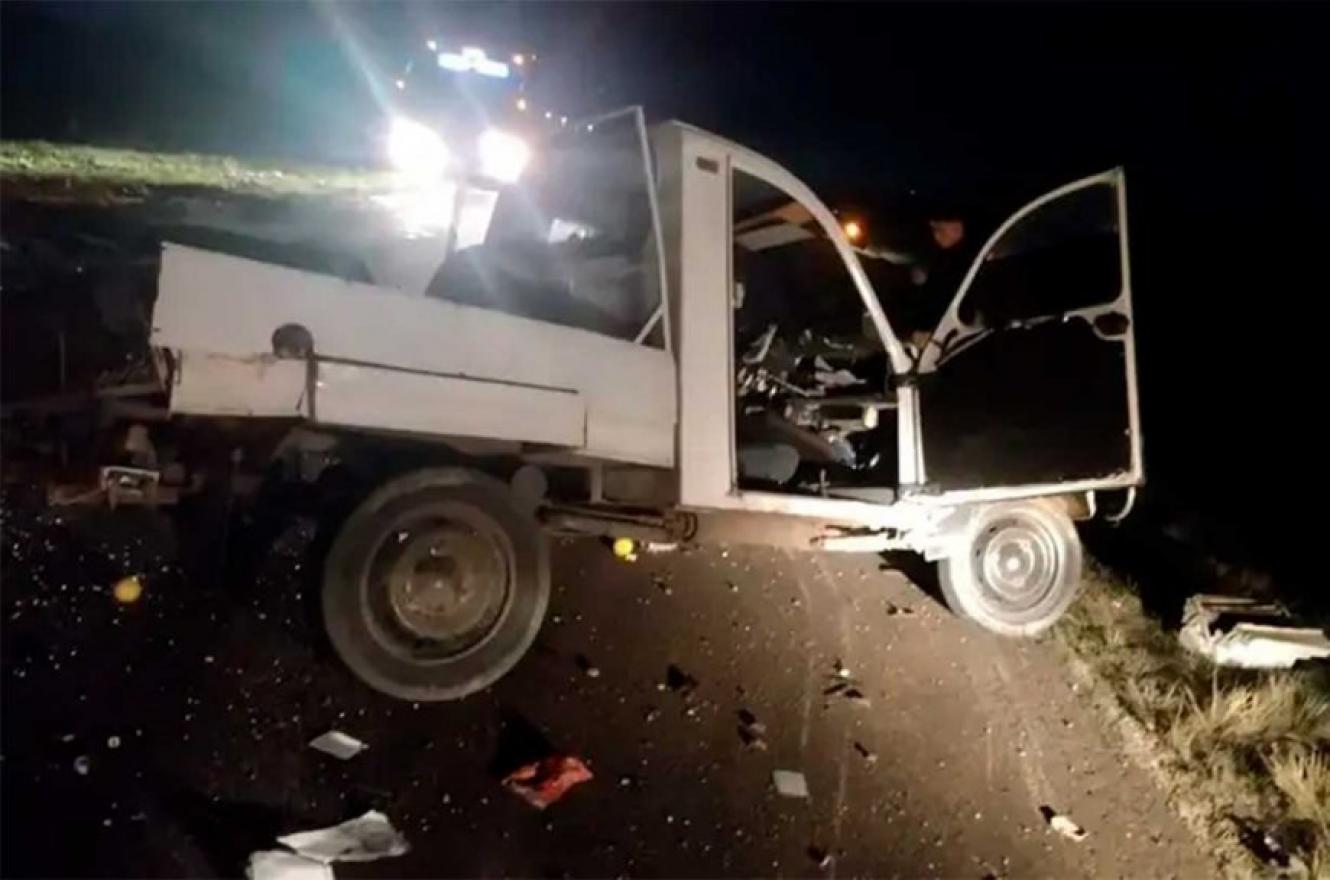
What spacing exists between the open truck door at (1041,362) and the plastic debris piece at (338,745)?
3059 millimetres

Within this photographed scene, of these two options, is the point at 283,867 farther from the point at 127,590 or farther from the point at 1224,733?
the point at 1224,733

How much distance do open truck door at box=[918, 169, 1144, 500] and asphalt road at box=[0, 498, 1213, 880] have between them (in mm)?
1048

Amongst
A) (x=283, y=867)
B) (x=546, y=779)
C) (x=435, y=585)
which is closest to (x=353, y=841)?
(x=283, y=867)

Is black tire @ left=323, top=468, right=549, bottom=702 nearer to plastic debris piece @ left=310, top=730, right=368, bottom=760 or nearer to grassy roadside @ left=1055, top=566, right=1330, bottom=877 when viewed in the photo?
plastic debris piece @ left=310, top=730, right=368, bottom=760

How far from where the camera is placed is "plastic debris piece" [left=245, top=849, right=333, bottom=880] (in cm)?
343

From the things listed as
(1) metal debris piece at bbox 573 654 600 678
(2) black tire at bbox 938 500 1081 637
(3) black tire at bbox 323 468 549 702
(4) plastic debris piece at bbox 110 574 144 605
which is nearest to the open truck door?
(2) black tire at bbox 938 500 1081 637

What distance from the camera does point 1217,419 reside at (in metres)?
10.9

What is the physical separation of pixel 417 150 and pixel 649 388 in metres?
9.76

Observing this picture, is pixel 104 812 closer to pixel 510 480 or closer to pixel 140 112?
pixel 510 480

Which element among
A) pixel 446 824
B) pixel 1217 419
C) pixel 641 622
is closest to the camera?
pixel 446 824

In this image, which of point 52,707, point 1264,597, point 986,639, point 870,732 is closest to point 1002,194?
point 986,639

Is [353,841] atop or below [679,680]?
below

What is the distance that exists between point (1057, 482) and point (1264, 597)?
2598 mm

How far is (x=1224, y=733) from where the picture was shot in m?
5.68
